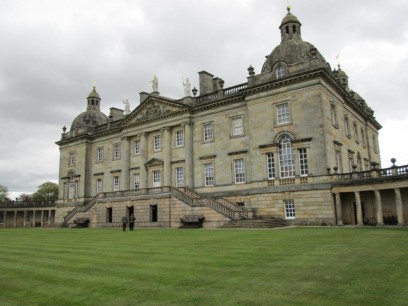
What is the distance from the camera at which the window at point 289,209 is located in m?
29.6

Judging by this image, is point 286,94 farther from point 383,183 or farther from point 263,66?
point 383,183

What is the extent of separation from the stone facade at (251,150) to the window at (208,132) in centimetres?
10

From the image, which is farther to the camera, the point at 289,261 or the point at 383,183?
the point at 383,183

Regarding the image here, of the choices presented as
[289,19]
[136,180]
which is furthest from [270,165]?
[136,180]

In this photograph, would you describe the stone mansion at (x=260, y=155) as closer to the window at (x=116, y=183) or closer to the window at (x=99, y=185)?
the window at (x=116, y=183)

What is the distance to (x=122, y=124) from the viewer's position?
147ft

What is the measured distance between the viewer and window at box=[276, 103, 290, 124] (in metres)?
31.2

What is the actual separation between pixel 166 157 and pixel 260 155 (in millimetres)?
11727

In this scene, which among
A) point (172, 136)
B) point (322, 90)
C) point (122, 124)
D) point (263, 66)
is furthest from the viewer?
point (122, 124)

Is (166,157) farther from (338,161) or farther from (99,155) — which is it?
(338,161)

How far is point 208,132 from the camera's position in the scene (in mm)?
37375

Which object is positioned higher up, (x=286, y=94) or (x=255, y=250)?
(x=286, y=94)

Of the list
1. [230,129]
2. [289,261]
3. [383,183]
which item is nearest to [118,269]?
[289,261]

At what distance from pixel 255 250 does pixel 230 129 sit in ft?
78.1
